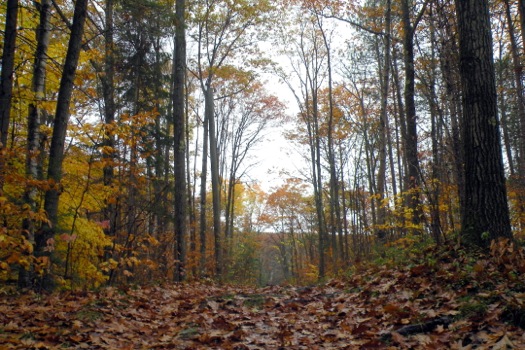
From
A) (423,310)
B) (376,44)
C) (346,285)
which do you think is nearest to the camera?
(423,310)

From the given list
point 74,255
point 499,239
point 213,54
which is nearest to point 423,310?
point 499,239

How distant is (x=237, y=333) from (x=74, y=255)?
5.00 m

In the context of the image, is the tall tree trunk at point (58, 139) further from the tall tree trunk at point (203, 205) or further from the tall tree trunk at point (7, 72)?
the tall tree trunk at point (203, 205)

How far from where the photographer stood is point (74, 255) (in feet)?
25.9

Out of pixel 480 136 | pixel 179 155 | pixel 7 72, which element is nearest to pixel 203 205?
pixel 179 155

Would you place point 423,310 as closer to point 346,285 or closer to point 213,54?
point 346,285

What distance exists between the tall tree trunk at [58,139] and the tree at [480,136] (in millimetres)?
5880

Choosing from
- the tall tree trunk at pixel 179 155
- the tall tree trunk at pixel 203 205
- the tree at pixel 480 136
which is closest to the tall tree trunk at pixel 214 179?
the tall tree trunk at pixel 203 205

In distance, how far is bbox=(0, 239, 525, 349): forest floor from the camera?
342 centimetres

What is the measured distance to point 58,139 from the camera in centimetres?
644

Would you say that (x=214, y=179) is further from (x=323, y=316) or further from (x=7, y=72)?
(x=323, y=316)

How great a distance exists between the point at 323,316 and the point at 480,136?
3.13m

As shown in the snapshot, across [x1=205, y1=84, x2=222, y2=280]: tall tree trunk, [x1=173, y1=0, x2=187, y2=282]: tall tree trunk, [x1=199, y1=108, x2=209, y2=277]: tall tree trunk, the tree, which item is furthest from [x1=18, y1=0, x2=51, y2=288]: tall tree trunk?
[x1=205, y1=84, x2=222, y2=280]: tall tree trunk

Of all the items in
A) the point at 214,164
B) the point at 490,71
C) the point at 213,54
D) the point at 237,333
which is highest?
the point at 213,54
